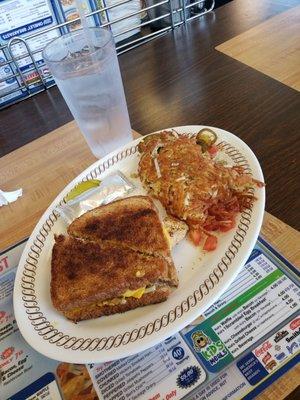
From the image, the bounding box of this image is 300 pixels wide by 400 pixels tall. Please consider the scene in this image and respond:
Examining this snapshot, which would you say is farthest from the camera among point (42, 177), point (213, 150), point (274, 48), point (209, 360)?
point (274, 48)

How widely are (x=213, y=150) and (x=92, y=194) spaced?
0.94ft

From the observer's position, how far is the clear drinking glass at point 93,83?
2.49 ft

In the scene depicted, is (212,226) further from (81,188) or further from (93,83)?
(93,83)

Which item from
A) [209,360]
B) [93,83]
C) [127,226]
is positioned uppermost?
[93,83]

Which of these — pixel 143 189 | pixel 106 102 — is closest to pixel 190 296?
pixel 143 189

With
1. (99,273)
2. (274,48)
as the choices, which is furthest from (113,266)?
(274,48)

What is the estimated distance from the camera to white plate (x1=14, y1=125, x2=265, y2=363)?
1.69 ft

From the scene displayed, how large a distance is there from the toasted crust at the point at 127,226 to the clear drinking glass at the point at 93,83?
26cm

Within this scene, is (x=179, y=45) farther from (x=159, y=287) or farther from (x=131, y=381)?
(x=131, y=381)

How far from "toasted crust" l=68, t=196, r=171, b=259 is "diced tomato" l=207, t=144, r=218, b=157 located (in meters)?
0.18

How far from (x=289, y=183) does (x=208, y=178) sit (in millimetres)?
190

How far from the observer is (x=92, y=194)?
2.50 feet

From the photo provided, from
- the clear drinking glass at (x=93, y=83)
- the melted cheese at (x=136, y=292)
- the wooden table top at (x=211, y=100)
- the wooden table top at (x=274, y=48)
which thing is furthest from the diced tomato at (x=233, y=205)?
the wooden table top at (x=274, y=48)

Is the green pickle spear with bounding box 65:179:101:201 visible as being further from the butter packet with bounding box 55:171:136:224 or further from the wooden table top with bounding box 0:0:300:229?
the wooden table top with bounding box 0:0:300:229
